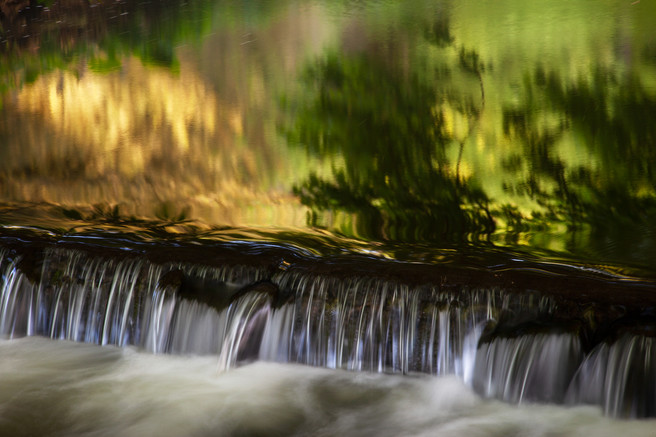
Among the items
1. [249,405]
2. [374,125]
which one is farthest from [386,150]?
[249,405]

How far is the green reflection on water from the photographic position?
3906mm

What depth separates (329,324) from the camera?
2709mm

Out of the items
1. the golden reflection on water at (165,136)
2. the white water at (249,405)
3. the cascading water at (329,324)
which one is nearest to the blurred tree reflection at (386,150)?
the golden reflection on water at (165,136)

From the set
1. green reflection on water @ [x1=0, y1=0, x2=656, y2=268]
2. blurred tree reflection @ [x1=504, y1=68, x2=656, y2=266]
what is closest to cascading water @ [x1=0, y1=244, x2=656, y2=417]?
green reflection on water @ [x1=0, y1=0, x2=656, y2=268]

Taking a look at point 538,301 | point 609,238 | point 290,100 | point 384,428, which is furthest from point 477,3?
point 384,428

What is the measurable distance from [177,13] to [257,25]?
787mm

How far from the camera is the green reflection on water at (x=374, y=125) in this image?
12.8 ft

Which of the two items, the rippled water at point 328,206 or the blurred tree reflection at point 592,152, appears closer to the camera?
the rippled water at point 328,206

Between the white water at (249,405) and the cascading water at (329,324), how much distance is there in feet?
0.20

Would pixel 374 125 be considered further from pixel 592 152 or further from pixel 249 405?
pixel 249 405

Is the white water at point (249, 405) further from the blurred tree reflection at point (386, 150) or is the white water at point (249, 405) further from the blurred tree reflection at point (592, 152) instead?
the blurred tree reflection at point (592, 152)

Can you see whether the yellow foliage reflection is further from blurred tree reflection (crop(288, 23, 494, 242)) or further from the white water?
the white water

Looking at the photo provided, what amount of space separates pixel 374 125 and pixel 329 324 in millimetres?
2181

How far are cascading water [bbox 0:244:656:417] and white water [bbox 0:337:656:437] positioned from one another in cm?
6
